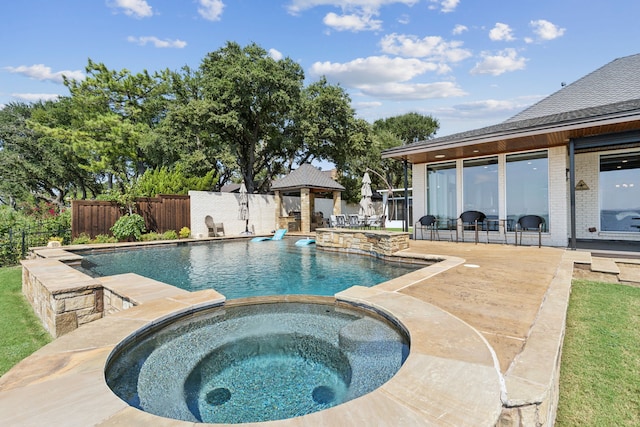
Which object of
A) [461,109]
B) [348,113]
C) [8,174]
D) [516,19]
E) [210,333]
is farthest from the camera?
[461,109]

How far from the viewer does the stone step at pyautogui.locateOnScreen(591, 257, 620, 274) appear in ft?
17.8

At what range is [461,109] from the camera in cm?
3859

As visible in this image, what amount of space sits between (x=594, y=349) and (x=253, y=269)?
653 cm

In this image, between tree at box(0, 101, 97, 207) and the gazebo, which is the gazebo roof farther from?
tree at box(0, 101, 97, 207)

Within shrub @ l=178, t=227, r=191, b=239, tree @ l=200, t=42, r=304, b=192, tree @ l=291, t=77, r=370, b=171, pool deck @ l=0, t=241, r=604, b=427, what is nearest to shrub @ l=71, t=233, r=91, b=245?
shrub @ l=178, t=227, r=191, b=239

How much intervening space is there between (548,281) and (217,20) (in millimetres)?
14572

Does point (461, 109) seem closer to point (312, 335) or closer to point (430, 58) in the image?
point (430, 58)

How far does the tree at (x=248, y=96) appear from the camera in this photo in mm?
17516

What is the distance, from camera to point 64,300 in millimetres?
4109

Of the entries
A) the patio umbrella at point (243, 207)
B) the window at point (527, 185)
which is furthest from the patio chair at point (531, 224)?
the patio umbrella at point (243, 207)

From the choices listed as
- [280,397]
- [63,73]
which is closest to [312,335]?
[280,397]

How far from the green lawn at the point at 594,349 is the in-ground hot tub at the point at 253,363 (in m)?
1.35

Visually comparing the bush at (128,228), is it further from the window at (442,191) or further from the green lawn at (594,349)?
the window at (442,191)

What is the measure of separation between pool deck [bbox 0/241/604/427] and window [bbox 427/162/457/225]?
7.21 meters
